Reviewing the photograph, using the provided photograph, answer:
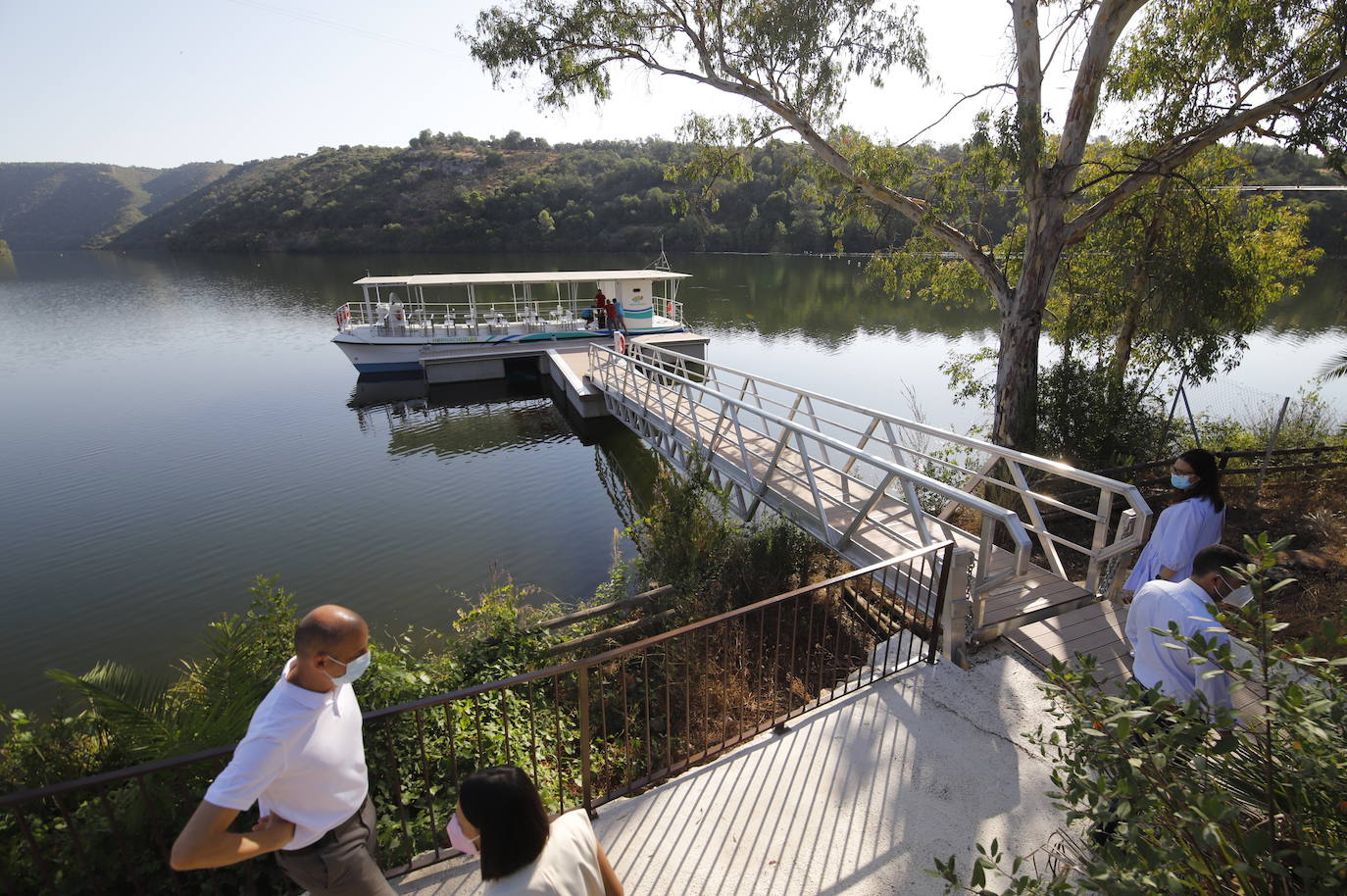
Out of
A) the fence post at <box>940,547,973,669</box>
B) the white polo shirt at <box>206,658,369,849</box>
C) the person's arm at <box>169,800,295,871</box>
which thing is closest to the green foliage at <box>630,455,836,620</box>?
the fence post at <box>940,547,973,669</box>

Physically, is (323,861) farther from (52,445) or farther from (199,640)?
(52,445)

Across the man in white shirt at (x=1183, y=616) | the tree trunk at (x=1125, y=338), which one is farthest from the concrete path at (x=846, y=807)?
the tree trunk at (x=1125, y=338)

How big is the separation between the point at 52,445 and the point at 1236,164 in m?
24.1

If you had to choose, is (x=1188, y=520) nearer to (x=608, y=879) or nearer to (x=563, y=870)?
(x=608, y=879)

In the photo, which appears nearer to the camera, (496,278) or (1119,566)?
(1119,566)

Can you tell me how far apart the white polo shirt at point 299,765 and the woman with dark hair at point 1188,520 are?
4.16m

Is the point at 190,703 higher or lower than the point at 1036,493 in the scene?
lower

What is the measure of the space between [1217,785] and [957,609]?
8.42 ft

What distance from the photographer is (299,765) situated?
1.93m

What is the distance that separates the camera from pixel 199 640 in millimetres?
7871

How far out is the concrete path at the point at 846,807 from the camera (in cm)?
288

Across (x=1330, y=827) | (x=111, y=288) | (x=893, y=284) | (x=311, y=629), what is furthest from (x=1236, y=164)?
(x=111, y=288)

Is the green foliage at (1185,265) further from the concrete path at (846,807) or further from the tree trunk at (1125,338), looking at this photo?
the concrete path at (846,807)

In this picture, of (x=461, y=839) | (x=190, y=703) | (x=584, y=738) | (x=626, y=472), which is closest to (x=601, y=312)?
(x=626, y=472)
